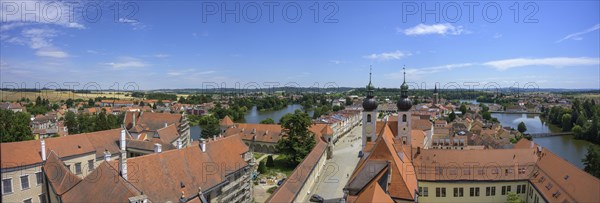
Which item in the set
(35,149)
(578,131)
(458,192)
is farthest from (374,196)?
(578,131)

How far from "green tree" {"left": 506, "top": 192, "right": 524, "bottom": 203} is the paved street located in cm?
1092

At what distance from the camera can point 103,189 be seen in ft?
48.8

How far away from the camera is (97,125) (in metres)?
41.6

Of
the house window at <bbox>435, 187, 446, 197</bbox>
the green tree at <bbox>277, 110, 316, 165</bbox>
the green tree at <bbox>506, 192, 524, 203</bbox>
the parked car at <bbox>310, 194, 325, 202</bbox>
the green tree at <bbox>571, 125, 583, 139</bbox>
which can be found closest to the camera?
the green tree at <bbox>506, 192, 524, 203</bbox>

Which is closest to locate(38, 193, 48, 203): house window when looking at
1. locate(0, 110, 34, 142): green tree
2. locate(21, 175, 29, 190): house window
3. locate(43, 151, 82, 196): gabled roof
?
locate(21, 175, 29, 190): house window

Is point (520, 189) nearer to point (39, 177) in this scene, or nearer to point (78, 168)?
point (39, 177)

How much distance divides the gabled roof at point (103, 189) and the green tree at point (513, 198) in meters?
21.3

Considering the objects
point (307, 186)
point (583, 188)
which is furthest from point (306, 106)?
point (583, 188)

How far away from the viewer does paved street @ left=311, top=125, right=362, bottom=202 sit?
26344mm

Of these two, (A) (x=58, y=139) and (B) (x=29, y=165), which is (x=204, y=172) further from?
(A) (x=58, y=139)

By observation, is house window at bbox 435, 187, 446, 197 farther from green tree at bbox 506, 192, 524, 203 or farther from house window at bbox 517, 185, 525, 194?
house window at bbox 517, 185, 525, 194

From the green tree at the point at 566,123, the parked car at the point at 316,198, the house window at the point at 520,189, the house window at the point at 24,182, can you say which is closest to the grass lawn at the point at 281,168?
the parked car at the point at 316,198

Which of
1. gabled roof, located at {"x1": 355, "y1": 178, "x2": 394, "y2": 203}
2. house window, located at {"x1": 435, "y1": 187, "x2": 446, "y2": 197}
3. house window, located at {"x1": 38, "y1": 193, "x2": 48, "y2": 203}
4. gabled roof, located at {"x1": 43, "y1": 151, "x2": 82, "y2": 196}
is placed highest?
gabled roof, located at {"x1": 43, "y1": 151, "x2": 82, "y2": 196}

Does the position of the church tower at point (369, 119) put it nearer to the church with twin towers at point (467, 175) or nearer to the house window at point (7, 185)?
the church with twin towers at point (467, 175)
